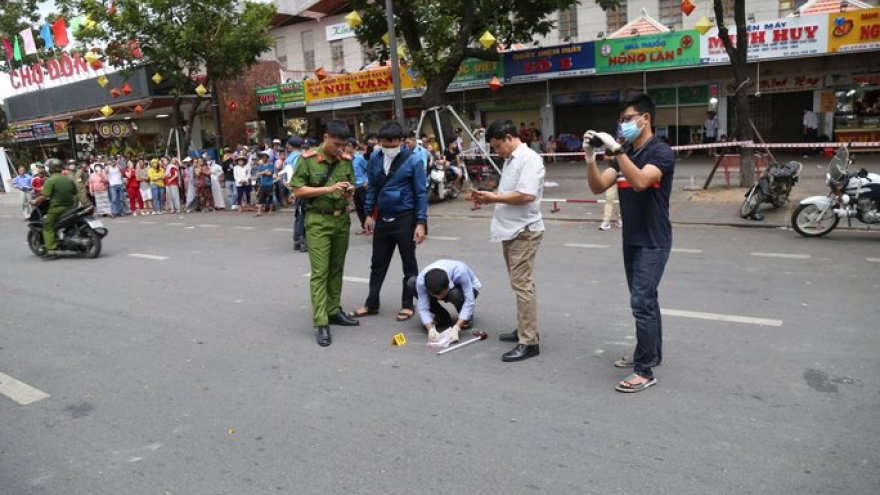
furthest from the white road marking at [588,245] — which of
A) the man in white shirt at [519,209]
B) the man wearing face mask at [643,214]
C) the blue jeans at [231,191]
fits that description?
the blue jeans at [231,191]

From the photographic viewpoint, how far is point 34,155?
122ft

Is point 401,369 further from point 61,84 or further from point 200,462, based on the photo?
point 61,84

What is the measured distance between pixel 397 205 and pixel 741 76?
979 cm

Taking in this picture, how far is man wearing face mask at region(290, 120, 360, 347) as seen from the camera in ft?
18.6

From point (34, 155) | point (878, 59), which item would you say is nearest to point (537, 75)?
point (878, 59)

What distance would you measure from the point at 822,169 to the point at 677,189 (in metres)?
4.59

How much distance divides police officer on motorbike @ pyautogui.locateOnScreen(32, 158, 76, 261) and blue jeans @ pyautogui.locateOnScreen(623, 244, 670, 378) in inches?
380

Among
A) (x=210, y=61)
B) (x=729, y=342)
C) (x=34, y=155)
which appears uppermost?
(x=210, y=61)

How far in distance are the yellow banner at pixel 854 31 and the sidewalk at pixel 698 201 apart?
2.94 m

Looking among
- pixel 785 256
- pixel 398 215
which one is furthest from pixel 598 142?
pixel 785 256

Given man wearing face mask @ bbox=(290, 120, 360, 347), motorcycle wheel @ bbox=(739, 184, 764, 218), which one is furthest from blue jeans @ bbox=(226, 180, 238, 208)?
man wearing face mask @ bbox=(290, 120, 360, 347)

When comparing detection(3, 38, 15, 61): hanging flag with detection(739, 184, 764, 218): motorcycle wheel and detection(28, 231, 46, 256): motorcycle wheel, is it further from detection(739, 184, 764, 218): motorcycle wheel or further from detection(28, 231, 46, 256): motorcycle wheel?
detection(739, 184, 764, 218): motorcycle wheel

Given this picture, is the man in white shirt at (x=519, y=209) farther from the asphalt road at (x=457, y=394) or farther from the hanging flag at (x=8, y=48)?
the hanging flag at (x=8, y=48)

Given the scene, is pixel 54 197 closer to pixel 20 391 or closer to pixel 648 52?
pixel 20 391
